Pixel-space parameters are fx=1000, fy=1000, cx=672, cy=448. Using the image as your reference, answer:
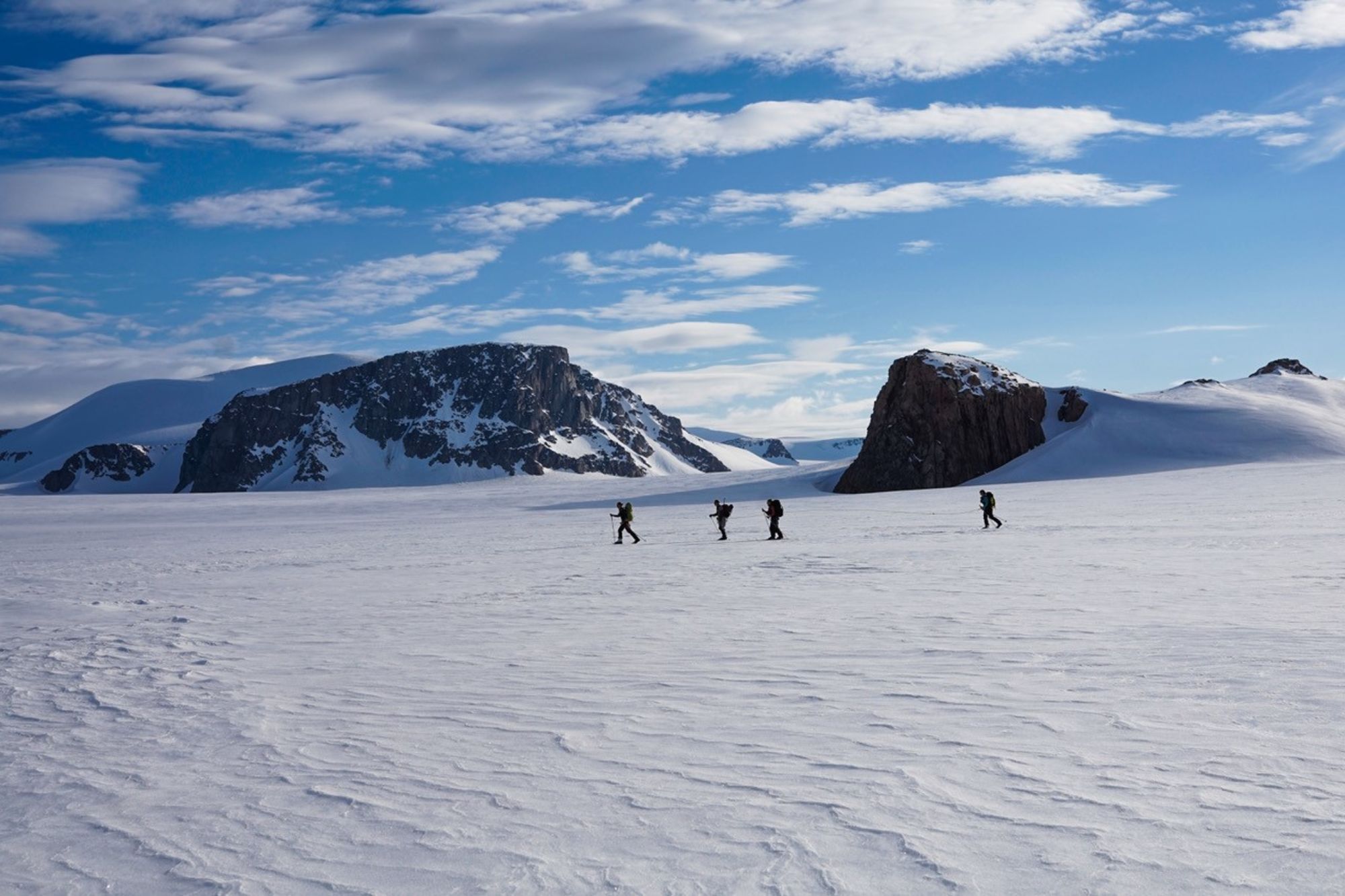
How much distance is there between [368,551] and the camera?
2942cm

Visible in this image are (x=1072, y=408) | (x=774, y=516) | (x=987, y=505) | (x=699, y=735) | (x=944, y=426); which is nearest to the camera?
(x=699, y=735)

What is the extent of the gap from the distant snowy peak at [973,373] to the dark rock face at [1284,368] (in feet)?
129

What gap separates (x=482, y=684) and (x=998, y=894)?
5.81m

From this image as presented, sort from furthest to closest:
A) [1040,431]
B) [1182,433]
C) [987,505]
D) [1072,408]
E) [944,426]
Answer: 1. [1072,408]
2. [1040,431]
3. [1182,433]
4. [944,426]
5. [987,505]

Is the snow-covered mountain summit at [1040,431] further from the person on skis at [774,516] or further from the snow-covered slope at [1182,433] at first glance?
the person on skis at [774,516]

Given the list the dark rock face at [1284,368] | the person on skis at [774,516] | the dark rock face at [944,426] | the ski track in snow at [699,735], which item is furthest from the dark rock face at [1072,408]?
the ski track in snow at [699,735]

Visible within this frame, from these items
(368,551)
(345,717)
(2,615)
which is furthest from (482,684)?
(368,551)

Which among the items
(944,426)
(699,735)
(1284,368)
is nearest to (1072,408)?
(944,426)

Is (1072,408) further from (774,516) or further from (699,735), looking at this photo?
(699,735)

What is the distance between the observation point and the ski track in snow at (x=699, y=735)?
5.13m

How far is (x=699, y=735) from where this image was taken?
7.35m

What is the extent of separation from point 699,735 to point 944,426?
68482mm

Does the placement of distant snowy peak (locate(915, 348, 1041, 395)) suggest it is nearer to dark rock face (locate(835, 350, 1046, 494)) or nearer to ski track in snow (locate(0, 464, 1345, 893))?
dark rock face (locate(835, 350, 1046, 494))

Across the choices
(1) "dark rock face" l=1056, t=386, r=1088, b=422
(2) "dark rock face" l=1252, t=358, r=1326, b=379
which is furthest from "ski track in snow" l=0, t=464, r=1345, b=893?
(2) "dark rock face" l=1252, t=358, r=1326, b=379
